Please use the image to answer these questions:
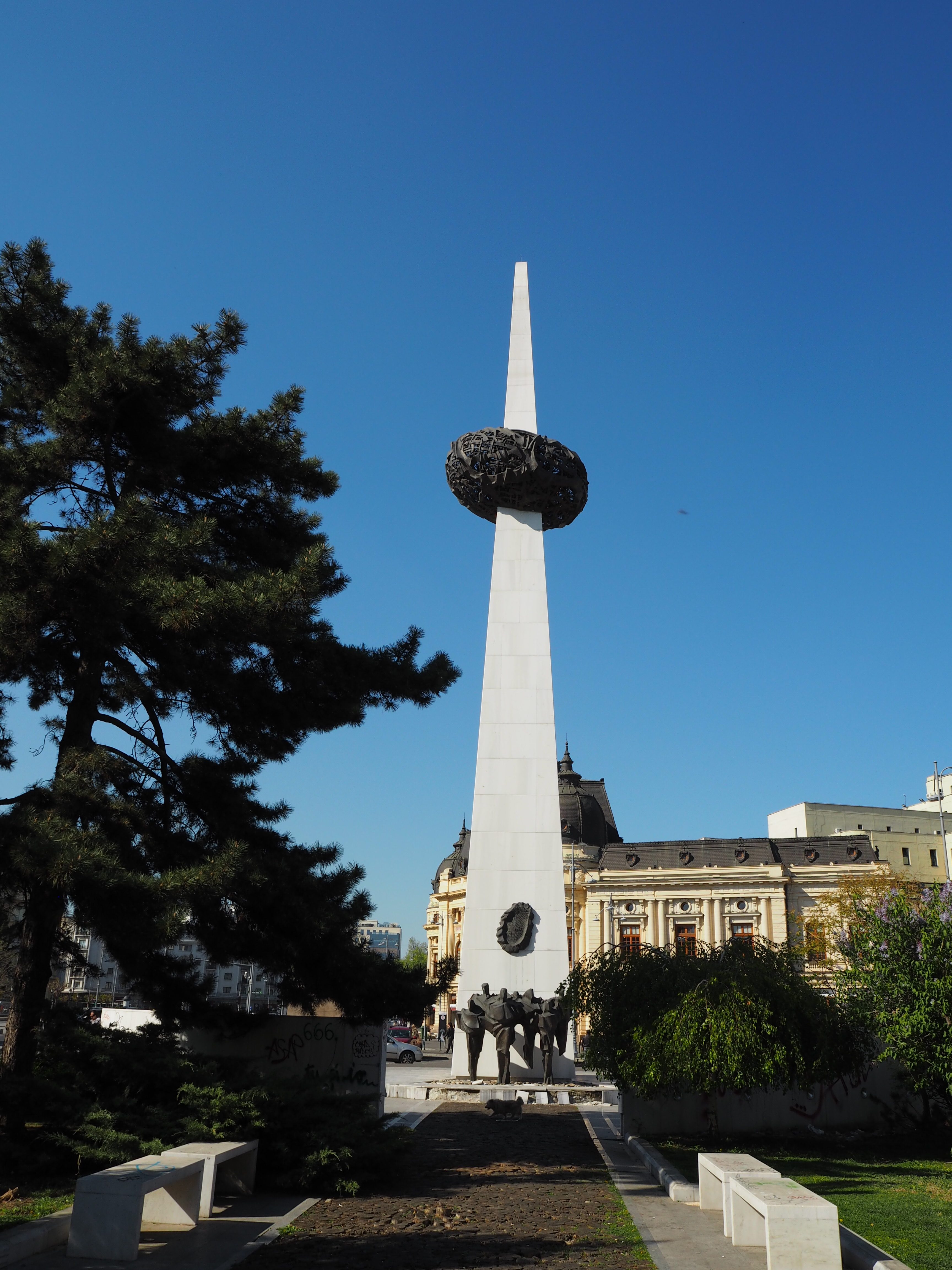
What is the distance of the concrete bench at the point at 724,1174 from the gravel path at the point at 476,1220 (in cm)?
85

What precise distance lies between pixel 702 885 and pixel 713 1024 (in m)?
51.8

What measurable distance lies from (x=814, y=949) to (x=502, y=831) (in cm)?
1911

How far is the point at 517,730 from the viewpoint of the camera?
25766 mm

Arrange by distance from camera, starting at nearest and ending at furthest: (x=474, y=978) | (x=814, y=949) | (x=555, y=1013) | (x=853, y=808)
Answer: (x=555, y=1013) → (x=474, y=978) → (x=814, y=949) → (x=853, y=808)

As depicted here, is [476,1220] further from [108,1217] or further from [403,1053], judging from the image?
[403,1053]

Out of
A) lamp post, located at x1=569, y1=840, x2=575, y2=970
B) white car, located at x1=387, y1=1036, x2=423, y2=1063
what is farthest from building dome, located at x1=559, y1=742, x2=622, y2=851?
white car, located at x1=387, y1=1036, x2=423, y2=1063

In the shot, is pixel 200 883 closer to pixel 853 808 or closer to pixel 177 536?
pixel 177 536

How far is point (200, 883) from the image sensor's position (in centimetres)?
976

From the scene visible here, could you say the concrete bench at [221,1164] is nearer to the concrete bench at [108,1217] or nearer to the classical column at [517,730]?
the concrete bench at [108,1217]

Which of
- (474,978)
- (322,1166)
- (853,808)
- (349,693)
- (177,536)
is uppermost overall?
(853,808)

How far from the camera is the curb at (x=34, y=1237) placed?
23.1 feet

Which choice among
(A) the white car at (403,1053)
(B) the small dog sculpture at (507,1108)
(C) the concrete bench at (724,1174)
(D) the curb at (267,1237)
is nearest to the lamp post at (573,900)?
(A) the white car at (403,1053)

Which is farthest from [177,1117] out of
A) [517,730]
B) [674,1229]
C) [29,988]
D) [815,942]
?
[815,942]

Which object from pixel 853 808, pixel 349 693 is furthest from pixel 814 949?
pixel 853 808
